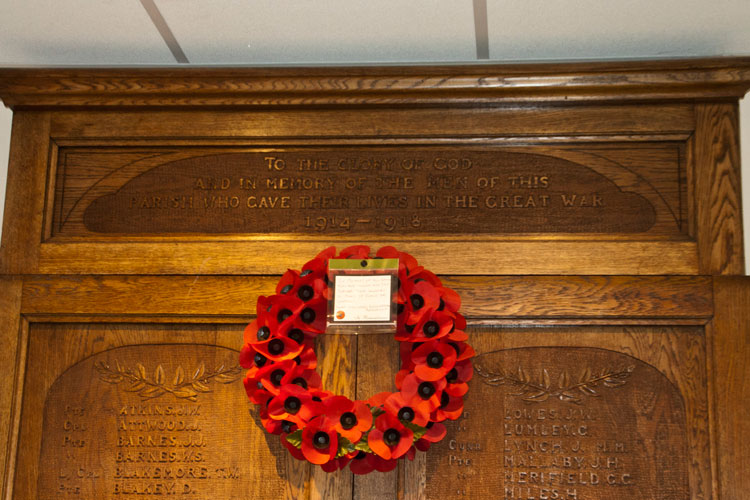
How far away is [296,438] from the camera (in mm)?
1778

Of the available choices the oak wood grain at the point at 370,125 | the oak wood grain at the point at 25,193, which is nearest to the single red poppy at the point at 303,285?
the oak wood grain at the point at 370,125

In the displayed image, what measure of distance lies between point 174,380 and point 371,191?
0.80 metres

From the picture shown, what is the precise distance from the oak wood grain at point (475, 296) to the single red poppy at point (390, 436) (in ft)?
1.26

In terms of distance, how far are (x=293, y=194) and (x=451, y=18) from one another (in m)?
0.68

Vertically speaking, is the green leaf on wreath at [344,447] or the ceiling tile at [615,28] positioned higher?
the ceiling tile at [615,28]

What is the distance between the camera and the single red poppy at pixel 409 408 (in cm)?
174

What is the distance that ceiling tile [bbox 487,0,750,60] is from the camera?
177 centimetres

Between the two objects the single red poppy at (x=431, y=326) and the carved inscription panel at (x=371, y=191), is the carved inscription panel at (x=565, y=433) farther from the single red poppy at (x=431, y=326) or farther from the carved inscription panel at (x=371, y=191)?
the carved inscription panel at (x=371, y=191)

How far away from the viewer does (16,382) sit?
198cm

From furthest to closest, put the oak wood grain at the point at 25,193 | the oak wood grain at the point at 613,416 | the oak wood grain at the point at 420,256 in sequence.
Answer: the oak wood grain at the point at 25,193
the oak wood grain at the point at 420,256
the oak wood grain at the point at 613,416

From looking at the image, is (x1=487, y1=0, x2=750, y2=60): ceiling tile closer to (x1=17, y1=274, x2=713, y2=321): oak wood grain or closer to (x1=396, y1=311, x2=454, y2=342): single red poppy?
(x1=17, y1=274, x2=713, y2=321): oak wood grain

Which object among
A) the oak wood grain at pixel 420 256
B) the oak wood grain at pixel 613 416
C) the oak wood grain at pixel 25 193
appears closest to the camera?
the oak wood grain at pixel 613 416

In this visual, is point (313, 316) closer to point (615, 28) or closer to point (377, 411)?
point (377, 411)

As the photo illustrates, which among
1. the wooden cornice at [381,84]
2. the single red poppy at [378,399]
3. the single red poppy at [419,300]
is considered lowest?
the single red poppy at [378,399]
